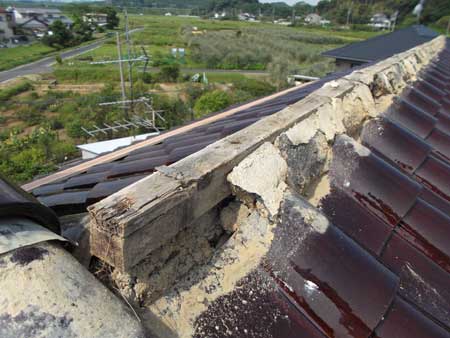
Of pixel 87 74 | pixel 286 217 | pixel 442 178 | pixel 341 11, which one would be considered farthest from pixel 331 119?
pixel 341 11

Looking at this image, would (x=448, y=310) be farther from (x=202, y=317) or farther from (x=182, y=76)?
(x=182, y=76)

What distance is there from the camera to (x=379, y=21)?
68.2 m

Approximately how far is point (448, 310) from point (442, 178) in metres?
0.93

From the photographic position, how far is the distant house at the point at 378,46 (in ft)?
44.0

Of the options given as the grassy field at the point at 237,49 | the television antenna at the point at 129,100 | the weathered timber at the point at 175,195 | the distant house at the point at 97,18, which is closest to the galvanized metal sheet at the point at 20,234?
the weathered timber at the point at 175,195

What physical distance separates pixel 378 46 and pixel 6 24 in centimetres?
6047

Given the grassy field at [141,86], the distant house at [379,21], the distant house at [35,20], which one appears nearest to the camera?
the grassy field at [141,86]

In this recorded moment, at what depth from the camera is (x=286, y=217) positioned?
119cm

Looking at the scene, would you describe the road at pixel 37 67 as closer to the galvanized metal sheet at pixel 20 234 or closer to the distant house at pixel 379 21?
the galvanized metal sheet at pixel 20 234

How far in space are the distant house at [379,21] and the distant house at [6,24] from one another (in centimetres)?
6381

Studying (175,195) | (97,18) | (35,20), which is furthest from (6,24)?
(175,195)

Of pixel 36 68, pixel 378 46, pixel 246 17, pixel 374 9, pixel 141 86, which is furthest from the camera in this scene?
pixel 246 17

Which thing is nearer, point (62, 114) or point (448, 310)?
point (448, 310)

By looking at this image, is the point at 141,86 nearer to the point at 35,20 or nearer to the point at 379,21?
the point at 35,20
